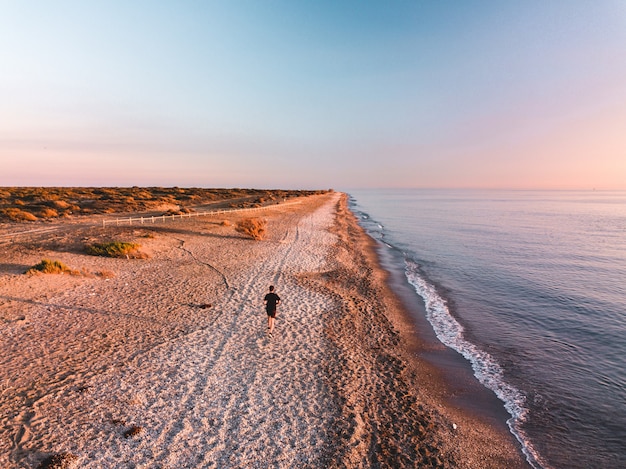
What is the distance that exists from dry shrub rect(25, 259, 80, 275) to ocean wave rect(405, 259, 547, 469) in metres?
18.6

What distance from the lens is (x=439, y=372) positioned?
12.1 m

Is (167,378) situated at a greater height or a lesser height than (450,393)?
greater

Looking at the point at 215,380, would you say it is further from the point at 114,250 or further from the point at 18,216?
the point at 18,216

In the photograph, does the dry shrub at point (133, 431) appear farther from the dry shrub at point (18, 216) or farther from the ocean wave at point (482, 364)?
the dry shrub at point (18, 216)

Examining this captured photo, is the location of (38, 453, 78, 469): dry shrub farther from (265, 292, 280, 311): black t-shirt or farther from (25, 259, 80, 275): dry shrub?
(25, 259, 80, 275): dry shrub

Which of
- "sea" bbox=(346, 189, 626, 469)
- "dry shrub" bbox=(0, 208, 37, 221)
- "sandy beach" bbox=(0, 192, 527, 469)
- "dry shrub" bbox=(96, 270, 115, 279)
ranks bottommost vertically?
"sea" bbox=(346, 189, 626, 469)

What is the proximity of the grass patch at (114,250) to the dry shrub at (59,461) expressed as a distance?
17401 millimetres

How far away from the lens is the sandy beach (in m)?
7.54

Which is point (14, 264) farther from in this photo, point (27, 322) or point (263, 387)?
point (263, 387)

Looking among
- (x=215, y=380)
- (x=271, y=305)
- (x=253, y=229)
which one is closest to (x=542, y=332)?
(x=271, y=305)

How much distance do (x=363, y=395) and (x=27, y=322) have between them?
1224 centimetres

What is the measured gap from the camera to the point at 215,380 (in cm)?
993

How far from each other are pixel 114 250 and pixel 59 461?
18062mm

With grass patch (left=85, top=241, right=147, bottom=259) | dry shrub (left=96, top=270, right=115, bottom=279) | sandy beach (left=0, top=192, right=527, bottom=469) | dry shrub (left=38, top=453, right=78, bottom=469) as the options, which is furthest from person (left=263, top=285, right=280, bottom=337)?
grass patch (left=85, top=241, right=147, bottom=259)
